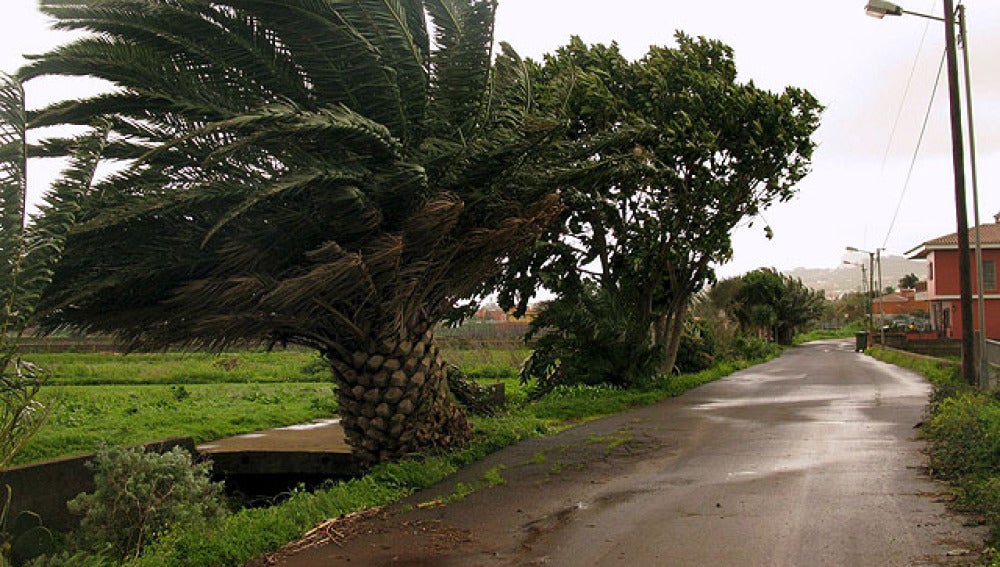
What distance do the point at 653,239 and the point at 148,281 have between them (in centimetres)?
1302

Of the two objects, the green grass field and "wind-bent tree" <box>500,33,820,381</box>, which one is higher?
"wind-bent tree" <box>500,33,820,381</box>

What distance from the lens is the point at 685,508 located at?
7.62 meters

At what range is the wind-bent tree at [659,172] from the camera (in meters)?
18.8

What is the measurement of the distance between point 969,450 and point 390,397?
6.09 m

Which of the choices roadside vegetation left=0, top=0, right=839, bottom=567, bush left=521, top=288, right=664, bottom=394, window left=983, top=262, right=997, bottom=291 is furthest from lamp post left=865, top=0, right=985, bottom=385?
window left=983, top=262, right=997, bottom=291

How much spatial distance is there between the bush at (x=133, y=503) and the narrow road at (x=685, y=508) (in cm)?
115

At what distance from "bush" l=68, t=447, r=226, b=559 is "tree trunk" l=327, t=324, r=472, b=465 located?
2661 millimetres

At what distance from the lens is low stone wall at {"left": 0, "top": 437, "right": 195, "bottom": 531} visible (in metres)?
7.63

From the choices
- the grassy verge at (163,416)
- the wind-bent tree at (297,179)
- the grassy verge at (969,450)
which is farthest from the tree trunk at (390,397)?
the grassy verge at (969,450)

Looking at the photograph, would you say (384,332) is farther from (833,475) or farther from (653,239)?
(653,239)

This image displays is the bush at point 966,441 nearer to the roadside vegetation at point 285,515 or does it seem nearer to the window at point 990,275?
the roadside vegetation at point 285,515

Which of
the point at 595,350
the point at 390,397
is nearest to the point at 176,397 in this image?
the point at 595,350

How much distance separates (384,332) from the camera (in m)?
9.27

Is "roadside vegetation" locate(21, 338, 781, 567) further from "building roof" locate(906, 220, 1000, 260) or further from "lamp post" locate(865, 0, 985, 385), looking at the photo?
"building roof" locate(906, 220, 1000, 260)
